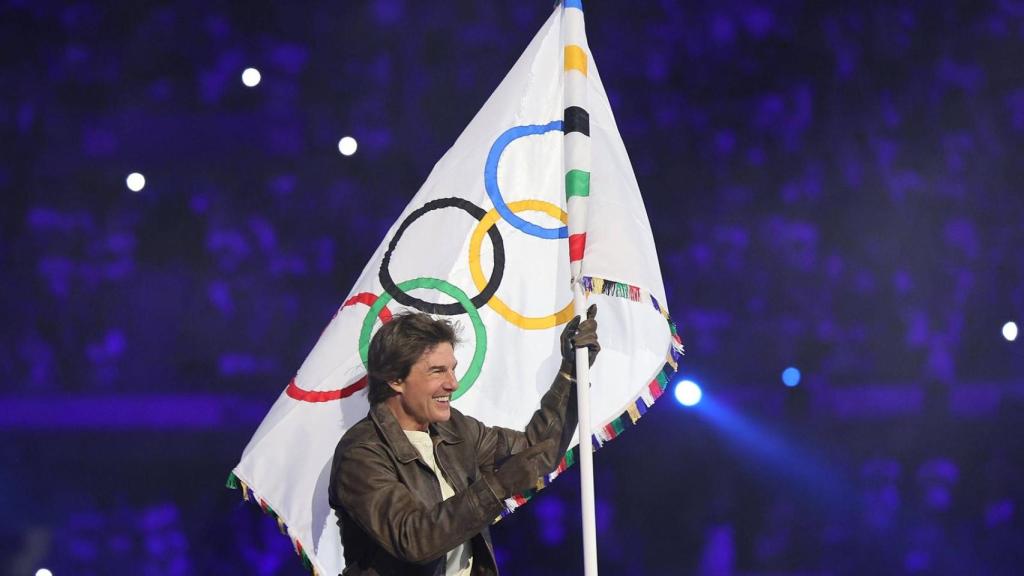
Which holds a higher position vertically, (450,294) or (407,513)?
(450,294)

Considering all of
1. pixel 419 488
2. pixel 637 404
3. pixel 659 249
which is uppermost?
pixel 659 249

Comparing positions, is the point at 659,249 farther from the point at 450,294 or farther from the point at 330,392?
the point at 330,392

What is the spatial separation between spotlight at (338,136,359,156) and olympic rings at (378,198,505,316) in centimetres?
77

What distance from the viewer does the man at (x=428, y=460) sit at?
2.09 m

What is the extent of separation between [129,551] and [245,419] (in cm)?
51

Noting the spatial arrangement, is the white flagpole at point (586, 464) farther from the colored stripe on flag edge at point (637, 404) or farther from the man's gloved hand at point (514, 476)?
the colored stripe on flag edge at point (637, 404)

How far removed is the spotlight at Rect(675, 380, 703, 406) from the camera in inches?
139

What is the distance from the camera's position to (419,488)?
89.4 inches

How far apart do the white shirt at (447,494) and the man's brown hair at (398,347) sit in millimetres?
106

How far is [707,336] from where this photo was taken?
A: 3535 mm

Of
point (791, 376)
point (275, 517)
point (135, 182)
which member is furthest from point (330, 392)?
point (791, 376)

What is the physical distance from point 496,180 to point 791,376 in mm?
1277

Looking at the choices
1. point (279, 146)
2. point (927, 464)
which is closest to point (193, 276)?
point (279, 146)

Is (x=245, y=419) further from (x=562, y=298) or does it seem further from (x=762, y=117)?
(x=762, y=117)
